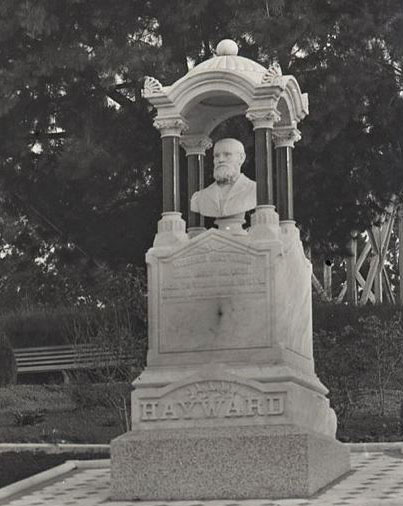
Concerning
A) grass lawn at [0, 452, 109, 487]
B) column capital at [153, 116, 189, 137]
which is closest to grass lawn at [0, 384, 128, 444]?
grass lawn at [0, 452, 109, 487]

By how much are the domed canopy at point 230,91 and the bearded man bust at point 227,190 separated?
1.48ft

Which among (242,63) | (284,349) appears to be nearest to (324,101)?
(242,63)

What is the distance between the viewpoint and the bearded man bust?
12.1 metres

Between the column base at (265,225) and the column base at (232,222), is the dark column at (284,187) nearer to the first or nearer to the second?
the column base at (232,222)

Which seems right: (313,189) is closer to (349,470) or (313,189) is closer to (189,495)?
(349,470)

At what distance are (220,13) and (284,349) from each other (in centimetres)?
1122

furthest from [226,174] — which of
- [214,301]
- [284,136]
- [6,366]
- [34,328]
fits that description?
[34,328]

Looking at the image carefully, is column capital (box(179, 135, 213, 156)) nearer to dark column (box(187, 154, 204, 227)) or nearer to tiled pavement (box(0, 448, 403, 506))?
dark column (box(187, 154, 204, 227))

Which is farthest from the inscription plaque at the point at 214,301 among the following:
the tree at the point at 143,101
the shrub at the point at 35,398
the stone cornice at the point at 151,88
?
the tree at the point at 143,101

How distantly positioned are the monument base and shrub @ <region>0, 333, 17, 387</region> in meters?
11.3

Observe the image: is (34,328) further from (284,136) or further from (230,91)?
(230,91)

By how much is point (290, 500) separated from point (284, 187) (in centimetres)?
364

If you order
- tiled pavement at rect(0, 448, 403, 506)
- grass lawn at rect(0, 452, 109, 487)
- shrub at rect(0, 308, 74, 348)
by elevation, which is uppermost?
shrub at rect(0, 308, 74, 348)

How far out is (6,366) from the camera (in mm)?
22078
